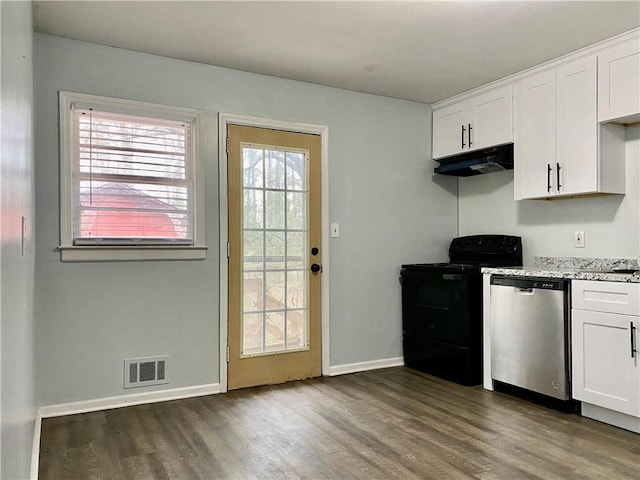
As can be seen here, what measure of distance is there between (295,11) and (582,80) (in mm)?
1952

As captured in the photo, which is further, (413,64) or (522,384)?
(413,64)

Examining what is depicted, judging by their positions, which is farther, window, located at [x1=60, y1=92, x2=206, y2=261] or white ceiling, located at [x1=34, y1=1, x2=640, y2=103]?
window, located at [x1=60, y1=92, x2=206, y2=261]

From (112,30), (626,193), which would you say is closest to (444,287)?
(626,193)

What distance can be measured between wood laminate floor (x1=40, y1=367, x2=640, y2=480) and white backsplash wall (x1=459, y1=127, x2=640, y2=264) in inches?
47.8

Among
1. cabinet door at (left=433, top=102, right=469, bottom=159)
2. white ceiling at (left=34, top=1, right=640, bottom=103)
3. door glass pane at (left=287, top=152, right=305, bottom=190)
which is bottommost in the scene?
door glass pane at (left=287, top=152, right=305, bottom=190)

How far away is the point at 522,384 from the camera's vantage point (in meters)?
3.32

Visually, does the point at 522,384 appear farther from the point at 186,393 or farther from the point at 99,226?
the point at 99,226

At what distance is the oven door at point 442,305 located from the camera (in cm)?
373

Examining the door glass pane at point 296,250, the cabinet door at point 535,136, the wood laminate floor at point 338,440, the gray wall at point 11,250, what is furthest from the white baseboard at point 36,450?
the cabinet door at point 535,136

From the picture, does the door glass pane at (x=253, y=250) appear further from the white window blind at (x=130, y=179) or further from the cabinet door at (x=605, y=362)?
the cabinet door at (x=605, y=362)

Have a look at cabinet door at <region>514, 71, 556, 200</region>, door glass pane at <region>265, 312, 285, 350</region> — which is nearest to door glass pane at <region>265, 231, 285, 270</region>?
door glass pane at <region>265, 312, 285, 350</region>

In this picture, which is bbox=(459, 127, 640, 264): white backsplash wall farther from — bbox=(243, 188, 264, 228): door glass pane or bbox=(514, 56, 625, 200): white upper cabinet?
bbox=(243, 188, 264, 228): door glass pane

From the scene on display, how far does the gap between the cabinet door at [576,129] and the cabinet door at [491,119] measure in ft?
1.42

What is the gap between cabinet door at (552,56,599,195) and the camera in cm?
324
